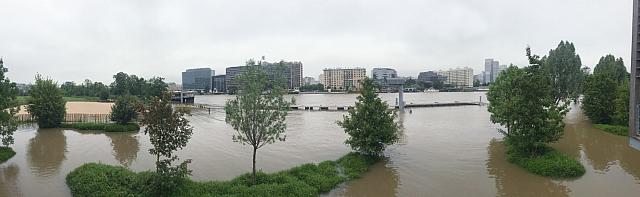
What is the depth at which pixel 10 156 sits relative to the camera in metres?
24.9

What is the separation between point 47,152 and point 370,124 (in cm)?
2177

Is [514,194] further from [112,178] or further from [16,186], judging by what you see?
[16,186]

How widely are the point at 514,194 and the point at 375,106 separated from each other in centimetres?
845

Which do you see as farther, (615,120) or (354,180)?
(615,120)

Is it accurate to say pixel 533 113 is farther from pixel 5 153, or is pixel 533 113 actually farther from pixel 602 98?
pixel 5 153

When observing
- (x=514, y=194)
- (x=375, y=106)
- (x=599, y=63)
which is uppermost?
(x=599, y=63)

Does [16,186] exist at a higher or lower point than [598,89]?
lower

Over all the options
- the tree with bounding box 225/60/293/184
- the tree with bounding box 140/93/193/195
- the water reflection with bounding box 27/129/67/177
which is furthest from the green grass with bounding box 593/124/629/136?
the water reflection with bounding box 27/129/67/177

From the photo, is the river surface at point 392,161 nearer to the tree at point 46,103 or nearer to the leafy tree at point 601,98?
the tree at point 46,103

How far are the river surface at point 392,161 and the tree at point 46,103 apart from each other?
6.76 feet

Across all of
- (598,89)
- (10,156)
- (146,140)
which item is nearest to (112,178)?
(10,156)

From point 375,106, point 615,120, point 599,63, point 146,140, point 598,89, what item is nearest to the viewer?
point 375,106

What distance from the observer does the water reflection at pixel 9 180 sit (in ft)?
56.6

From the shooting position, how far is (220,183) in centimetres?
1717
